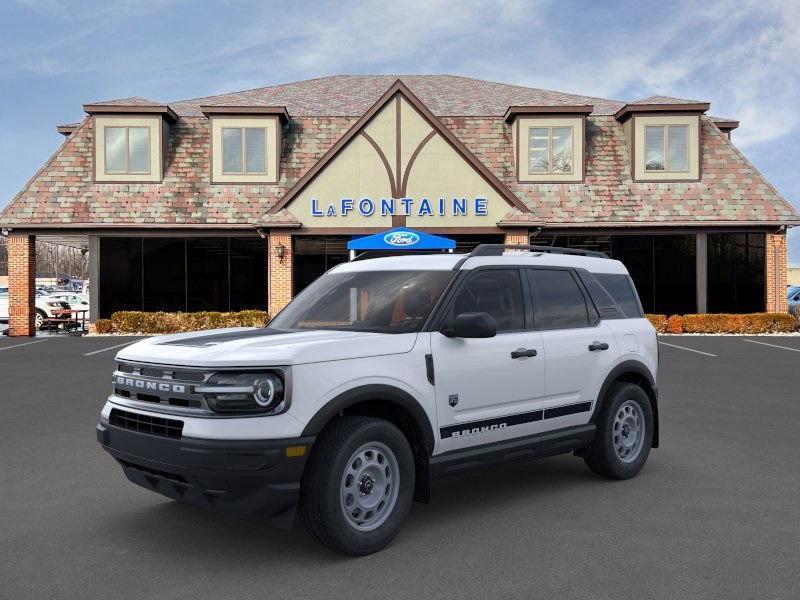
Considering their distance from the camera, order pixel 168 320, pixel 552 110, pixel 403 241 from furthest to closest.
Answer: pixel 552 110 < pixel 168 320 < pixel 403 241

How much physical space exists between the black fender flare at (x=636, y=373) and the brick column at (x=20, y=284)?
872 inches

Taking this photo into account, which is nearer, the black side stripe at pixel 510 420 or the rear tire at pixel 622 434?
the black side stripe at pixel 510 420

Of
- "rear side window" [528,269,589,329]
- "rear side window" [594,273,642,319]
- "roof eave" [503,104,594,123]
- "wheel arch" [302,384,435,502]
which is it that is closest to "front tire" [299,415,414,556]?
"wheel arch" [302,384,435,502]

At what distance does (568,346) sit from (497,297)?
0.79 meters

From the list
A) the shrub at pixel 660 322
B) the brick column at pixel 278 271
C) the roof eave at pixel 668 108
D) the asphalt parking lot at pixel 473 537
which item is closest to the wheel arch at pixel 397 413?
the asphalt parking lot at pixel 473 537

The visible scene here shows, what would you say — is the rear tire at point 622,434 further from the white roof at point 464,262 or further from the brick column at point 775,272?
the brick column at point 775,272

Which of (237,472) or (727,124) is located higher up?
(727,124)

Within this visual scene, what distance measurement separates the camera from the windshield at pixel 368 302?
541 cm

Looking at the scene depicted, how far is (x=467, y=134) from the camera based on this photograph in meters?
26.0

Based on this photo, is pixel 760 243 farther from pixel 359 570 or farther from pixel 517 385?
pixel 359 570

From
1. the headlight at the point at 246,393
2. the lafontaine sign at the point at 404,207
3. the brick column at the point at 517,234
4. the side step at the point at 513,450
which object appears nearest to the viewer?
the headlight at the point at 246,393

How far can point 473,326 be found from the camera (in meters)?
4.98

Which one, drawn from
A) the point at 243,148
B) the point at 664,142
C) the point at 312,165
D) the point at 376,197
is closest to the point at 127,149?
the point at 243,148

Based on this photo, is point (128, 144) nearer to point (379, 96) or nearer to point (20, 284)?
point (20, 284)
